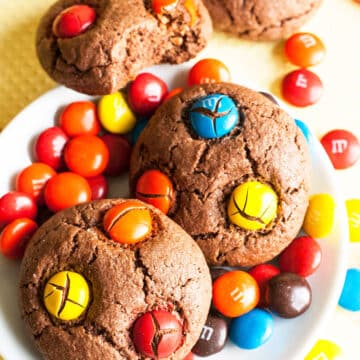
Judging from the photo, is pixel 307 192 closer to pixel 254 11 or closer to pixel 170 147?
pixel 170 147

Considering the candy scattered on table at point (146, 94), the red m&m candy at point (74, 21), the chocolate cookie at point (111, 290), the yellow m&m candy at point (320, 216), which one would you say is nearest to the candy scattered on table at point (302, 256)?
the yellow m&m candy at point (320, 216)

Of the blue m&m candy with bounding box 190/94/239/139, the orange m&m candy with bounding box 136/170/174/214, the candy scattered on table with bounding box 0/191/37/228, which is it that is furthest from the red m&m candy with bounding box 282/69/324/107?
the candy scattered on table with bounding box 0/191/37/228

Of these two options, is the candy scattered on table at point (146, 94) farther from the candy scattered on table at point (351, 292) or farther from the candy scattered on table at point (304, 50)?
the candy scattered on table at point (351, 292)

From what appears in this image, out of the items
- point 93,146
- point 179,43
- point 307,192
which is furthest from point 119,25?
point 307,192

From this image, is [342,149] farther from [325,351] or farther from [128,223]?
[128,223]

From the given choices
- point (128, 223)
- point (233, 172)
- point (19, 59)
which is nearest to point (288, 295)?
point (233, 172)

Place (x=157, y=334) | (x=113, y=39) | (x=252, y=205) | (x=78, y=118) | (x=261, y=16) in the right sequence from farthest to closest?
(x=261, y=16) → (x=78, y=118) → (x=113, y=39) → (x=252, y=205) → (x=157, y=334)
